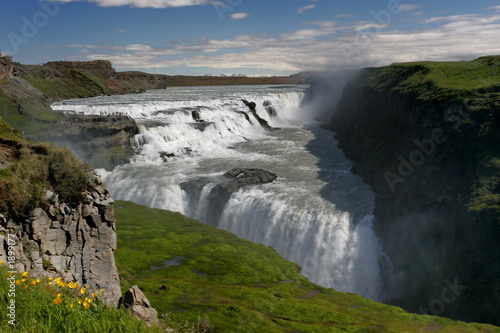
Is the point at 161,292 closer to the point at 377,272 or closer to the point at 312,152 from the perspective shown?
the point at 377,272

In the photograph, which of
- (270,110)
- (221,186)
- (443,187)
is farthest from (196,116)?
(443,187)

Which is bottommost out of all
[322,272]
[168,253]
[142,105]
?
[322,272]

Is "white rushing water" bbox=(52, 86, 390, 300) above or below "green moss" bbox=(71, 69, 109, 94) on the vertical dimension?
below

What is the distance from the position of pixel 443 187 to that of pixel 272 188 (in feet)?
50.5

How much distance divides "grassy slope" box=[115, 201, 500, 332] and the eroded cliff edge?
4596mm

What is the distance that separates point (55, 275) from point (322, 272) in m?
21.4

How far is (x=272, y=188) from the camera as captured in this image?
38.9m

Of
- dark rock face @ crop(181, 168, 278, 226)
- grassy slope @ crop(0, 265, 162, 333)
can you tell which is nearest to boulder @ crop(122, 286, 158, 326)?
grassy slope @ crop(0, 265, 162, 333)

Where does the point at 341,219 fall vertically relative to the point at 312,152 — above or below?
below

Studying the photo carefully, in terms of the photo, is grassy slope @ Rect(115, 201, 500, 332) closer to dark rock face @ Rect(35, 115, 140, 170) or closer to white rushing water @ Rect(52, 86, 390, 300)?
white rushing water @ Rect(52, 86, 390, 300)

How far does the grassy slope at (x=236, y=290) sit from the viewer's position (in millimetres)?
18188

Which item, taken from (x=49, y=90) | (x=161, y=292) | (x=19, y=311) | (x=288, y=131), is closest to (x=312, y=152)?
(x=288, y=131)

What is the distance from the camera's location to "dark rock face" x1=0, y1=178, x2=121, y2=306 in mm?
12703

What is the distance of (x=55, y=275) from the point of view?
1316cm
